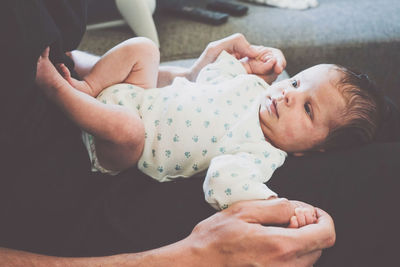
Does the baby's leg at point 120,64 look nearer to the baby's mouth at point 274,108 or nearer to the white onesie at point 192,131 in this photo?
the white onesie at point 192,131

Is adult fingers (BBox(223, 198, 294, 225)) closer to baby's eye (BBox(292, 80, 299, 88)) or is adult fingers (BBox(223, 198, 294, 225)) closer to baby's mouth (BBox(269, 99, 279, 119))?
baby's mouth (BBox(269, 99, 279, 119))

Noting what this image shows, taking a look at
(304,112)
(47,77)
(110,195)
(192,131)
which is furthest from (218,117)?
(47,77)

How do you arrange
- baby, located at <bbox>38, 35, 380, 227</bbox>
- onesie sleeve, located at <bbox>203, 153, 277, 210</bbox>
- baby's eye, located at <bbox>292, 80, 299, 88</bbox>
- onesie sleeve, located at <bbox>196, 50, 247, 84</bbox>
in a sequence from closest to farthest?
onesie sleeve, located at <bbox>203, 153, 277, 210</bbox> < baby, located at <bbox>38, 35, 380, 227</bbox> < baby's eye, located at <bbox>292, 80, 299, 88</bbox> < onesie sleeve, located at <bbox>196, 50, 247, 84</bbox>

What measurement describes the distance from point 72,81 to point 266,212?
1.78ft

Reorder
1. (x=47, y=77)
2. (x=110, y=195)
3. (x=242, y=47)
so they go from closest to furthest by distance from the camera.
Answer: (x=47, y=77), (x=110, y=195), (x=242, y=47)

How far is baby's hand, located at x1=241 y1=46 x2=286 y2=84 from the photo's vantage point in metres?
1.17

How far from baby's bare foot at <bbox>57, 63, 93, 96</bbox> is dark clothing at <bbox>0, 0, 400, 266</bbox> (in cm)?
2

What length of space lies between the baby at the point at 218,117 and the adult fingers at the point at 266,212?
10 cm

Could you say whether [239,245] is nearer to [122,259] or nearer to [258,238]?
[258,238]

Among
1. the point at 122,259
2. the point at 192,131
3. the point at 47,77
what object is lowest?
the point at 122,259

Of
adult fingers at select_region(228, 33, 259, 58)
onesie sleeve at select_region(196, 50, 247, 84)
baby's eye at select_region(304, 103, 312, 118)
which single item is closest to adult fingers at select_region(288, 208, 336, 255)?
baby's eye at select_region(304, 103, 312, 118)

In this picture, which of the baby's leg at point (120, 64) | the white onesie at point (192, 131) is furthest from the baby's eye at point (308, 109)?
the baby's leg at point (120, 64)

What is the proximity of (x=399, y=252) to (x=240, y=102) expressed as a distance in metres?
0.54

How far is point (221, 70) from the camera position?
1164 millimetres
